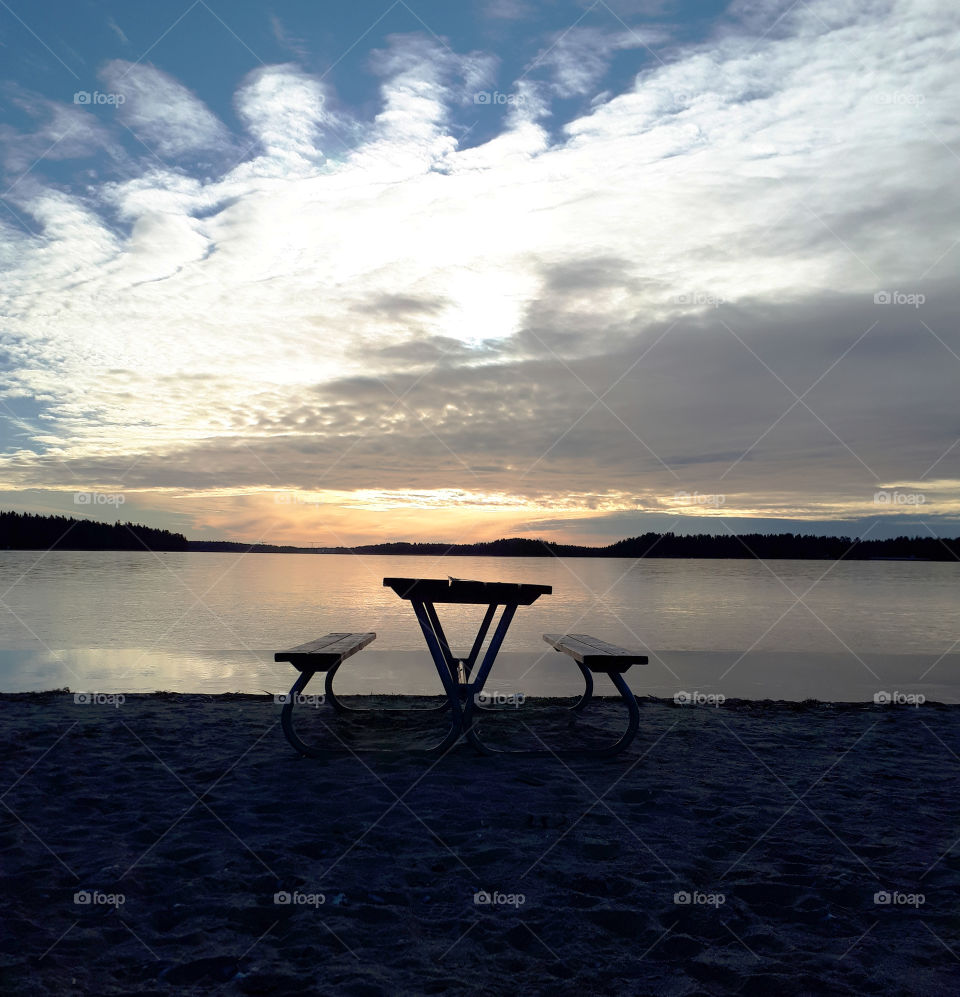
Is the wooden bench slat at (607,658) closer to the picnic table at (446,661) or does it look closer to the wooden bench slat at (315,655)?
the picnic table at (446,661)

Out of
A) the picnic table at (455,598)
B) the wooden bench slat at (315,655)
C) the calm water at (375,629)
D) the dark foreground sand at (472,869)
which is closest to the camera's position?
the dark foreground sand at (472,869)

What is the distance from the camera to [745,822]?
4207mm

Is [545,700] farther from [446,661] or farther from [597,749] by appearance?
[446,661]

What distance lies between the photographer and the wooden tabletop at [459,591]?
5.46 m

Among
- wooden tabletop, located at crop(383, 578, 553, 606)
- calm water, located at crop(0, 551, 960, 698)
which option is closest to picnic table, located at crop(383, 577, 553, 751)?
wooden tabletop, located at crop(383, 578, 553, 606)

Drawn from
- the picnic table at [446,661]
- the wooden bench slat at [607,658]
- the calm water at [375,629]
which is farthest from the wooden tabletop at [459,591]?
the calm water at [375,629]

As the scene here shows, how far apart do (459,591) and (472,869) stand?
7.34ft

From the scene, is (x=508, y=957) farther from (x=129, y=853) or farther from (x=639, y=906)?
(x=129, y=853)

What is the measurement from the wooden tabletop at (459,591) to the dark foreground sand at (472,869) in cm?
Answer: 118

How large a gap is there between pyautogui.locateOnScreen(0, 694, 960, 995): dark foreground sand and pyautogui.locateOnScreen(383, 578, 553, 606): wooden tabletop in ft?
3.87

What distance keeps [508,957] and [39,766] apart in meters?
3.91

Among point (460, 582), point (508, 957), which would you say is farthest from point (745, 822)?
point (460, 582)

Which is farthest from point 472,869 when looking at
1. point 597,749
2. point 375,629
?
point 375,629

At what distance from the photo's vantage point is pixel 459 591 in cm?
548
